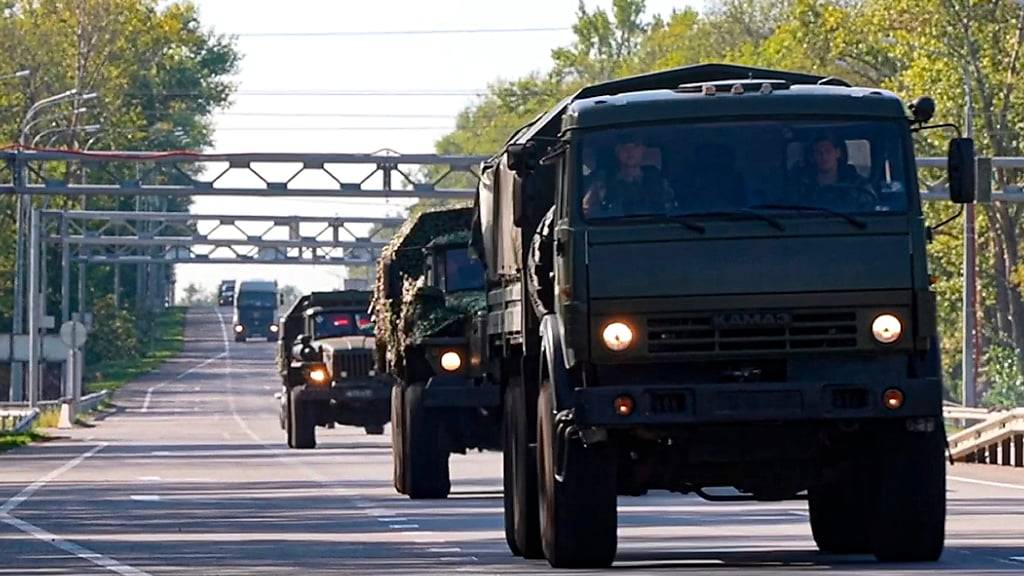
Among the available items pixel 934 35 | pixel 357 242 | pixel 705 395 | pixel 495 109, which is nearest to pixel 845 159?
pixel 705 395

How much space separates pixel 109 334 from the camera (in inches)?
5192

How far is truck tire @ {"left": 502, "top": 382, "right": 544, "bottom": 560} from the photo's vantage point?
63.8ft

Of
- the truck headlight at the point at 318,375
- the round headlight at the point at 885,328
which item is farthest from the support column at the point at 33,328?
the round headlight at the point at 885,328

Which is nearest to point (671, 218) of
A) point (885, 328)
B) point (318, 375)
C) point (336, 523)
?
point (885, 328)

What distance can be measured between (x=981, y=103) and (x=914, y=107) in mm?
67343

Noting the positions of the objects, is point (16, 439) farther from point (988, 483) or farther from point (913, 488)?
point (913, 488)

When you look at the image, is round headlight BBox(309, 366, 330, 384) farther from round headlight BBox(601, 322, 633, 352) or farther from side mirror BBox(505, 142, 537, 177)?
round headlight BBox(601, 322, 633, 352)

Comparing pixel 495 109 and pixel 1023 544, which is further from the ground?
pixel 495 109

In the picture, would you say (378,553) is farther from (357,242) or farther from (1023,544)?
(357,242)

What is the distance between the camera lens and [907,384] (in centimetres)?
1738

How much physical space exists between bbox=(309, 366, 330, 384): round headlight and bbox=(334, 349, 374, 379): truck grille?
1.04 feet

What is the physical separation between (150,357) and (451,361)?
114 m

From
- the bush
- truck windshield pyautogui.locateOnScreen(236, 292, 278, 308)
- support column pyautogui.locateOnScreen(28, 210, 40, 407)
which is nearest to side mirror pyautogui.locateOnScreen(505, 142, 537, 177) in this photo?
support column pyautogui.locateOnScreen(28, 210, 40, 407)

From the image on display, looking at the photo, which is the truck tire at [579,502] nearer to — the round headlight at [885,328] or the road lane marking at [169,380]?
the round headlight at [885,328]
